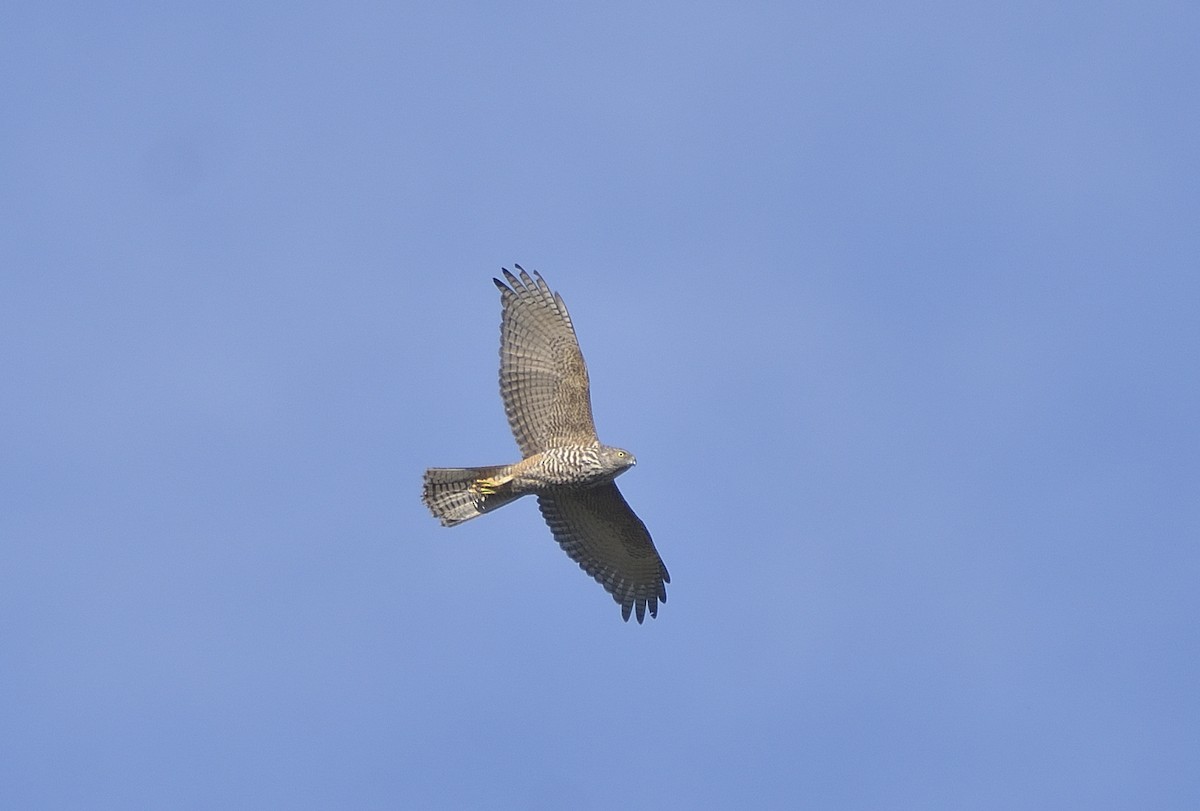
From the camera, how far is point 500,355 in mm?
26641

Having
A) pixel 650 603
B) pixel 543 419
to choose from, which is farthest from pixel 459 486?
pixel 650 603

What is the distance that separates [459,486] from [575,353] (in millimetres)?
2192

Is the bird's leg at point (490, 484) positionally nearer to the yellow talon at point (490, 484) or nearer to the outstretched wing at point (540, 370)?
the yellow talon at point (490, 484)

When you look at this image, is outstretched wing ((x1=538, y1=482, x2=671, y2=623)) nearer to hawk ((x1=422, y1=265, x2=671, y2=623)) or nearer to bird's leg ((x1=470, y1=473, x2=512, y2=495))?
hawk ((x1=422, y1=265, x2=671, y2=623))

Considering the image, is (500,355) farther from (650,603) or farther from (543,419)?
(650,603)

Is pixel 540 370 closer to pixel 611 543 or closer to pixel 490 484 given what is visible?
pixel 490 484

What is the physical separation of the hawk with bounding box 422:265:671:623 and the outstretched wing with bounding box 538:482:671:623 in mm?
24

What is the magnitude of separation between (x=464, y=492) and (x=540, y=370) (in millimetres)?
1781

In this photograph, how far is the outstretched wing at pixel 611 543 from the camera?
1059 inches

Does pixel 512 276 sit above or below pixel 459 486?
above

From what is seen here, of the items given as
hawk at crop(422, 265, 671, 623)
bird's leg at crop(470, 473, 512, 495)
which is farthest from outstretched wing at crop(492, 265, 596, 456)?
bird's leg at crop(470, 473, 512, 495)

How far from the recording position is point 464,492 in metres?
26.6

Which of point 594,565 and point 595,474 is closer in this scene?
point 595,474

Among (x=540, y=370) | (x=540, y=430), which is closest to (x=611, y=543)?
(x=540, y=430)
